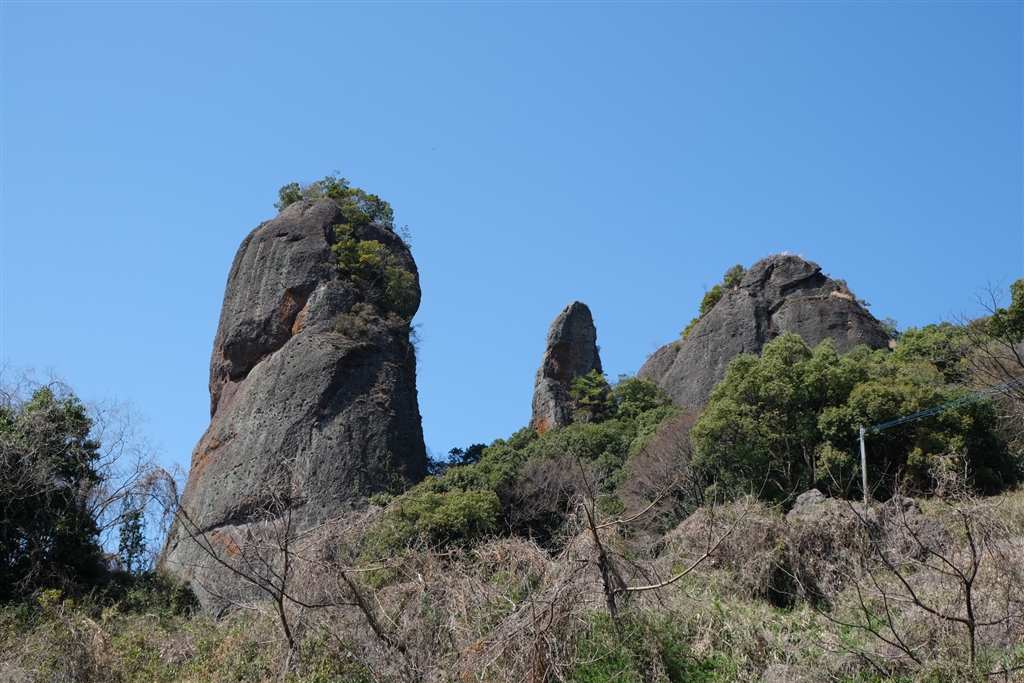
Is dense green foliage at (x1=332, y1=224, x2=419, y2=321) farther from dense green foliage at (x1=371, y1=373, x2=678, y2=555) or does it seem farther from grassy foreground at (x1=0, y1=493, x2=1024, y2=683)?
grassy foreground at (x1=0, y1=493, x2=1024, y2=683)

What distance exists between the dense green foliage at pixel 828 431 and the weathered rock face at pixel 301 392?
29.7 feet

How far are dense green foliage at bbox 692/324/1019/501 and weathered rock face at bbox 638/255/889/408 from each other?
9.57m

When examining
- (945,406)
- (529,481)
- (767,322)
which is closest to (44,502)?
(529,481)

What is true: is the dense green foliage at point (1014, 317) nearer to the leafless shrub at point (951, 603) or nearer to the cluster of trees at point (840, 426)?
the cluster of trees at point (840, 426)

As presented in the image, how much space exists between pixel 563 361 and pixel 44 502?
2239cm

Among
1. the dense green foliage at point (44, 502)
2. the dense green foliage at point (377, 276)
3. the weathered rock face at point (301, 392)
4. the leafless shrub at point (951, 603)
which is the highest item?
the dense green foliage at point (377, 276)

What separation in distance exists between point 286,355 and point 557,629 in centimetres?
2015

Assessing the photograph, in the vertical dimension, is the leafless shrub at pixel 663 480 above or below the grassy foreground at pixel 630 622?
above

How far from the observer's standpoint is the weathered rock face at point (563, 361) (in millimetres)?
38656

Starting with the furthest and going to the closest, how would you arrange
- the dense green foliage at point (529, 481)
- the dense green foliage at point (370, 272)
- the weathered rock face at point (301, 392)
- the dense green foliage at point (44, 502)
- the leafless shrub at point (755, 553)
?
the dense green foliage at point (370, 272) → the weathered rock face at point (301, 392) → the dense green foliage at point (529, 481) → the dense green foliage at point (44, 502) → the leafless shrub at point (755, 553)

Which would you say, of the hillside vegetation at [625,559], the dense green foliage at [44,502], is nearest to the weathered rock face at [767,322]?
the hillside vegetation at [625,559]

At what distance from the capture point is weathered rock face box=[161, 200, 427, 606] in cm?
2725

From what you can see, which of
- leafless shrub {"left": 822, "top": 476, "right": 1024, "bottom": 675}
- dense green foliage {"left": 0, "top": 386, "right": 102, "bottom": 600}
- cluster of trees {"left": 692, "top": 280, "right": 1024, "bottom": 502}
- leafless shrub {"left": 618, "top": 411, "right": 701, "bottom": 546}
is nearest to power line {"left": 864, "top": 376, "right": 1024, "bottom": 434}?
cluster of trees {"left": 692, "top": 280, "right": 1024, "bottom": 502}

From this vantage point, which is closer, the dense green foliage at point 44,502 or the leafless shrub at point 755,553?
the leafless shrub at point 755,553
